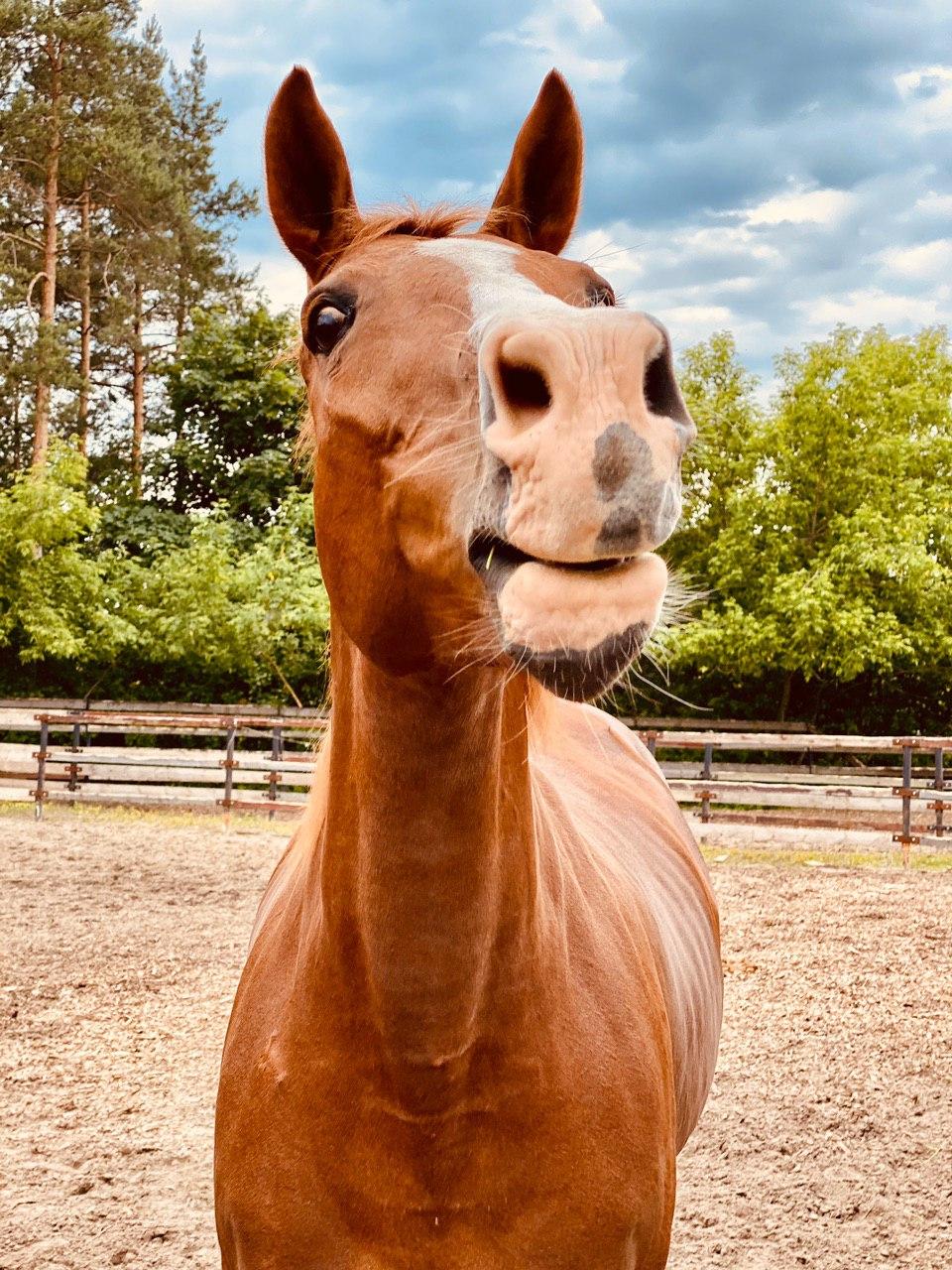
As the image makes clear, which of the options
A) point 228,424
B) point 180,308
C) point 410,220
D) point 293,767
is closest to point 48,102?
point 180,308

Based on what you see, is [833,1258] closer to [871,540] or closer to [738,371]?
[871,540]

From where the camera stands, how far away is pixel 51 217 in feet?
70.7

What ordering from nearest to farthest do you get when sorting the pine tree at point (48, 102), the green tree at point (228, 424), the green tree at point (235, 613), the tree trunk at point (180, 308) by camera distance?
the green tree at point (235, 613) < the pine tree at point (48, 102) < the green tree at point (228, 424) < the tree trunk at point (180, 308)

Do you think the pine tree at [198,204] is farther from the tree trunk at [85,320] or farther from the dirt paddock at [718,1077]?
the dirt paddock at [718,1077]

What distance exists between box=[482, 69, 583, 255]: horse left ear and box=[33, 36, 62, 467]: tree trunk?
20883 mm

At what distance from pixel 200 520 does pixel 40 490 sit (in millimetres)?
2640

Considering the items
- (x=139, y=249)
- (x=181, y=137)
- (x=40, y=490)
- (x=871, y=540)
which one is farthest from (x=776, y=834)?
(x=181, y=137)

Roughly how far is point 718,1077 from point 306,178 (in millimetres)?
4770

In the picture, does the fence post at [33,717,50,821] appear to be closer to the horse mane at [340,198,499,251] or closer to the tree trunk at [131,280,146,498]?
the tree trunk at [131,280,146,498]

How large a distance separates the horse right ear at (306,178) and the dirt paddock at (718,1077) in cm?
319

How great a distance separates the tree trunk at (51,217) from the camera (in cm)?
2100

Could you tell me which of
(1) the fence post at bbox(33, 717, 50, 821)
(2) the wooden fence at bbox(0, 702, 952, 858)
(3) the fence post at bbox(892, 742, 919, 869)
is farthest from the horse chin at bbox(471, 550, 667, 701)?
(1) the fence post at bbox(33, 717, 50, 821)

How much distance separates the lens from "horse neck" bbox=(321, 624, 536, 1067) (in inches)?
58.0

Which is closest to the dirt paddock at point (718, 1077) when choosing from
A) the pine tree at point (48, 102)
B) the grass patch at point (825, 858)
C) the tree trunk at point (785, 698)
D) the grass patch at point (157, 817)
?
the grass patch at point (825, 858)
